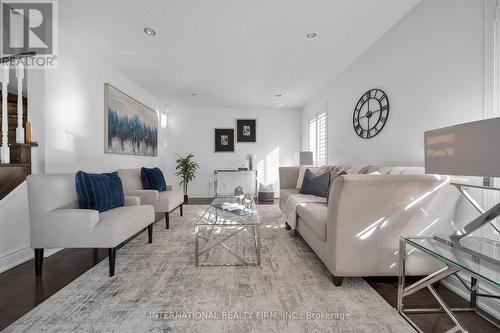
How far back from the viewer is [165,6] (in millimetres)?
2141

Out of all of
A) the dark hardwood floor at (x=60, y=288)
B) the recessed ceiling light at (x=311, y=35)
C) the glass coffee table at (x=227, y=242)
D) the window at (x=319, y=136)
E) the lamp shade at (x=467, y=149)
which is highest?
the recessed ceiling light at (x=311, y=35)

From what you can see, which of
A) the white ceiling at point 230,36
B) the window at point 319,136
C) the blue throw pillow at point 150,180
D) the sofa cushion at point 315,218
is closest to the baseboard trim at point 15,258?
the blue throw pillow at point 150,180

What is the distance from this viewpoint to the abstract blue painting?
3.47 meters

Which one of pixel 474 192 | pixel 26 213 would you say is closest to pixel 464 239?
pixel 474 192

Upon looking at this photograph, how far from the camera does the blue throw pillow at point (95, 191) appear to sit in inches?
80.4

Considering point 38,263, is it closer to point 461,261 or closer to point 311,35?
point 461,261

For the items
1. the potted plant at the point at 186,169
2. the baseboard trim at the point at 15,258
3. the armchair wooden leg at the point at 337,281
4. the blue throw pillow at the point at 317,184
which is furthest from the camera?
the potted plant at the point at 186,169

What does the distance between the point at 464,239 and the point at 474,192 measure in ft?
2.12

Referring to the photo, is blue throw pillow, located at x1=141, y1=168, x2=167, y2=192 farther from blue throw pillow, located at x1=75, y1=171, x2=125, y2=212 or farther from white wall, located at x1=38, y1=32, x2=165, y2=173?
blue throw pillow, located at x1=75, y1=171, x2=125, y2=212

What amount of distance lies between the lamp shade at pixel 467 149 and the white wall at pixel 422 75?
0.77 metres

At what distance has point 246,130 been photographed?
6.14 metres

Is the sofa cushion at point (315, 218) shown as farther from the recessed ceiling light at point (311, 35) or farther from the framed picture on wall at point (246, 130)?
the framed picture on wall at point (246, 130)

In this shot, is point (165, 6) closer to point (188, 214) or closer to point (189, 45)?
point (189, 45)

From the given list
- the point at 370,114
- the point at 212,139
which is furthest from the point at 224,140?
the point at 370,114
